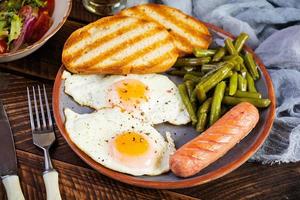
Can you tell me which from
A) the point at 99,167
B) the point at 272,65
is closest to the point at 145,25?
the point at 272,65

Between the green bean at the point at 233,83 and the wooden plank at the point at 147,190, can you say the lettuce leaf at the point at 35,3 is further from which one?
the green bean at the point at 233,83

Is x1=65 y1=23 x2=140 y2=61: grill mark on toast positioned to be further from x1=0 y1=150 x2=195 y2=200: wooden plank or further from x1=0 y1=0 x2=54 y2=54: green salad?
x1=0 y1=150 x2=195 y2=200: wooden plank

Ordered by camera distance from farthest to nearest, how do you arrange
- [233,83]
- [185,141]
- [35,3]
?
[35,3] < [233,83] < [185,141]

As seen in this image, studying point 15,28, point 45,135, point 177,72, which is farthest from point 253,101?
point 15,28

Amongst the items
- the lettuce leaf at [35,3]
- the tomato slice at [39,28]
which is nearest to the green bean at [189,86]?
the tomato slice at [39,28]

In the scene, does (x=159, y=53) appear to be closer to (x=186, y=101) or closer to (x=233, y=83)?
(x=186, y=101)

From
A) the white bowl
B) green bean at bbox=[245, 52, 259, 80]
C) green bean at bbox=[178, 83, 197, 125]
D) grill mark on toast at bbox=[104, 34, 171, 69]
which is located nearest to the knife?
the white bowl
